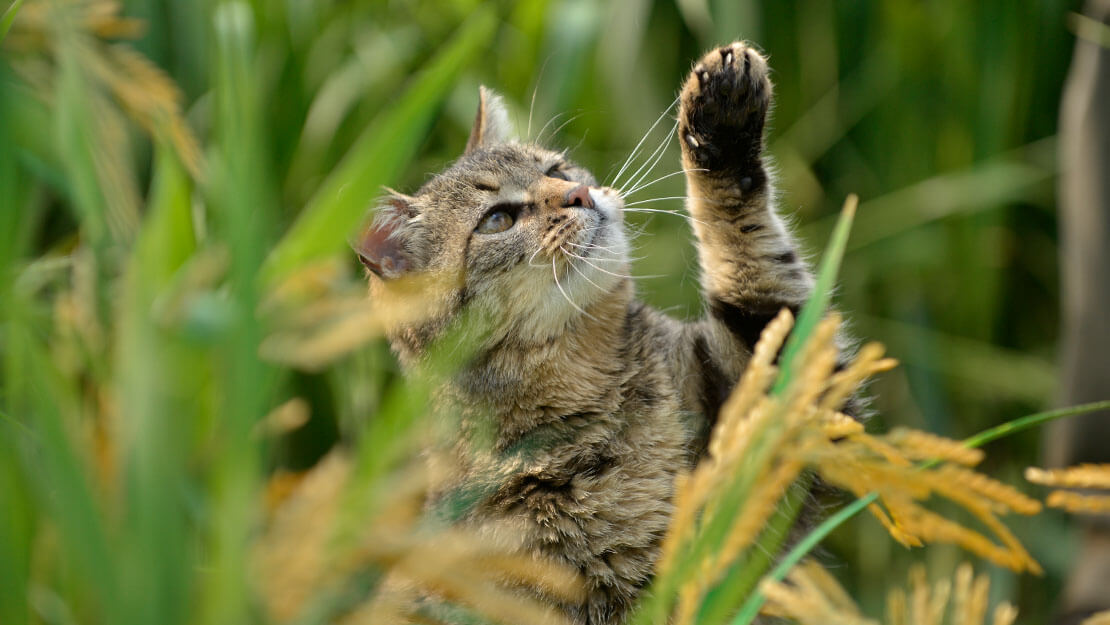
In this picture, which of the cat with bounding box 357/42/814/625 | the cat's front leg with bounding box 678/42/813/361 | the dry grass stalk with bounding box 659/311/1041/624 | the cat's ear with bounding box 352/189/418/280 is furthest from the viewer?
the cat's ear with bounding box 352/189/418/280

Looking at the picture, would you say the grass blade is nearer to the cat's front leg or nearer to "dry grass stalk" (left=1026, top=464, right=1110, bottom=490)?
"dry grass stalk" (left=1026, top=464, right=1110, bottom=490)

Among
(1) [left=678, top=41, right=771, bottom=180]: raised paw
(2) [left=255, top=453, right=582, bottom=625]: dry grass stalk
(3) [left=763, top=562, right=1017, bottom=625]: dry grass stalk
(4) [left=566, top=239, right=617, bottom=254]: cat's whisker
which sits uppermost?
(1) [left=678, top=41, right=771, bottom=180]: raised paw

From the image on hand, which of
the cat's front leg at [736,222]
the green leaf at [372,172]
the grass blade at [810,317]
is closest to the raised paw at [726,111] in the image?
the cat's front leg at [736,222]

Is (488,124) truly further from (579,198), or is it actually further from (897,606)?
(897,606)

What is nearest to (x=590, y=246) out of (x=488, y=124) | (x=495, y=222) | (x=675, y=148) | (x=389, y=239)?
(x=495, y=222)

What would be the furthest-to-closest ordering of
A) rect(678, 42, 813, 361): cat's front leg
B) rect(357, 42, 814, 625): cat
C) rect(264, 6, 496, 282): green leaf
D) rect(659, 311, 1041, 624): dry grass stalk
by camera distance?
rect(678, 42, 813, 361): cat's front leg < rect(357, 42, 814, 625): cat < rect(264, 6, 496, 282): green leaf < rect(659, 311, 1041, 624): dry grass stalk

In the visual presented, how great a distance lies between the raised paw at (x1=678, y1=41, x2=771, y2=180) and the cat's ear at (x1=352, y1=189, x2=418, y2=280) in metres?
0.50

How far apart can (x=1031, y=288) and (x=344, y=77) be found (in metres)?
1.81

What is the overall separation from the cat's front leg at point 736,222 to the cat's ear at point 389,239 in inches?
19.0

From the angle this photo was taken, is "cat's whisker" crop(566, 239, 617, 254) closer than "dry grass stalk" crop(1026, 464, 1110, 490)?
No

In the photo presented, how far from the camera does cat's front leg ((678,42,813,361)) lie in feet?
4.74

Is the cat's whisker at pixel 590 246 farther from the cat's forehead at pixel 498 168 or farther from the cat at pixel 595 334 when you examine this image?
the cat's forehead at pixel 498 168

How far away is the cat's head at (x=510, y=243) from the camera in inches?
59.8

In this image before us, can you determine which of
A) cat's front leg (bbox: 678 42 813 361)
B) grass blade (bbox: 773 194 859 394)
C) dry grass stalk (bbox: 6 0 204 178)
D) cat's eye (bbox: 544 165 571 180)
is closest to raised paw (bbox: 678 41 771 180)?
cat's front leg (bbox: 678 42 813 361)
